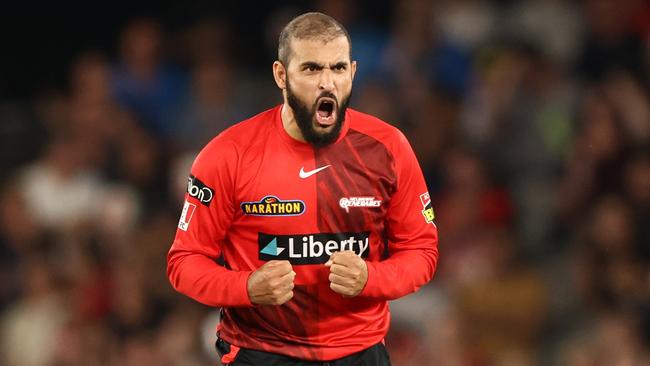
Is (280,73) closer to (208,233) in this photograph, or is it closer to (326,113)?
(326,113)

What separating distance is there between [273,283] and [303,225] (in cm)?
30

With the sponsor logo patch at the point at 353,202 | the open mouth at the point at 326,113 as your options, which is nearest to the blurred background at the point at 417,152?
the sponsor logo patch at the point at 353,202

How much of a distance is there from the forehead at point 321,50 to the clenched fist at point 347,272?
651 mm

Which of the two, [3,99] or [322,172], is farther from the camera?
[3,99]

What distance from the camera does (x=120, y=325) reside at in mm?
8641

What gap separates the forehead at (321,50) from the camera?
4215mm

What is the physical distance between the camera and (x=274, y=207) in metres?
4.36

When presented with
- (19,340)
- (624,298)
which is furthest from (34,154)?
Result: (624,298)

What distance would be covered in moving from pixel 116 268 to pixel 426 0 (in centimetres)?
300

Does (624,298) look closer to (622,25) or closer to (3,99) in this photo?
(622,25)

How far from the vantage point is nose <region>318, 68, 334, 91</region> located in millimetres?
4223

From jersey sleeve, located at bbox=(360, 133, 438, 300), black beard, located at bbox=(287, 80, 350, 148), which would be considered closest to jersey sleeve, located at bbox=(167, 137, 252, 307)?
black beard, located at bbox=(287, 80, 350, 148)

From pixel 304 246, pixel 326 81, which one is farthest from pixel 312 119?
pixel 304 246

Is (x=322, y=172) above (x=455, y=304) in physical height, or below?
above
